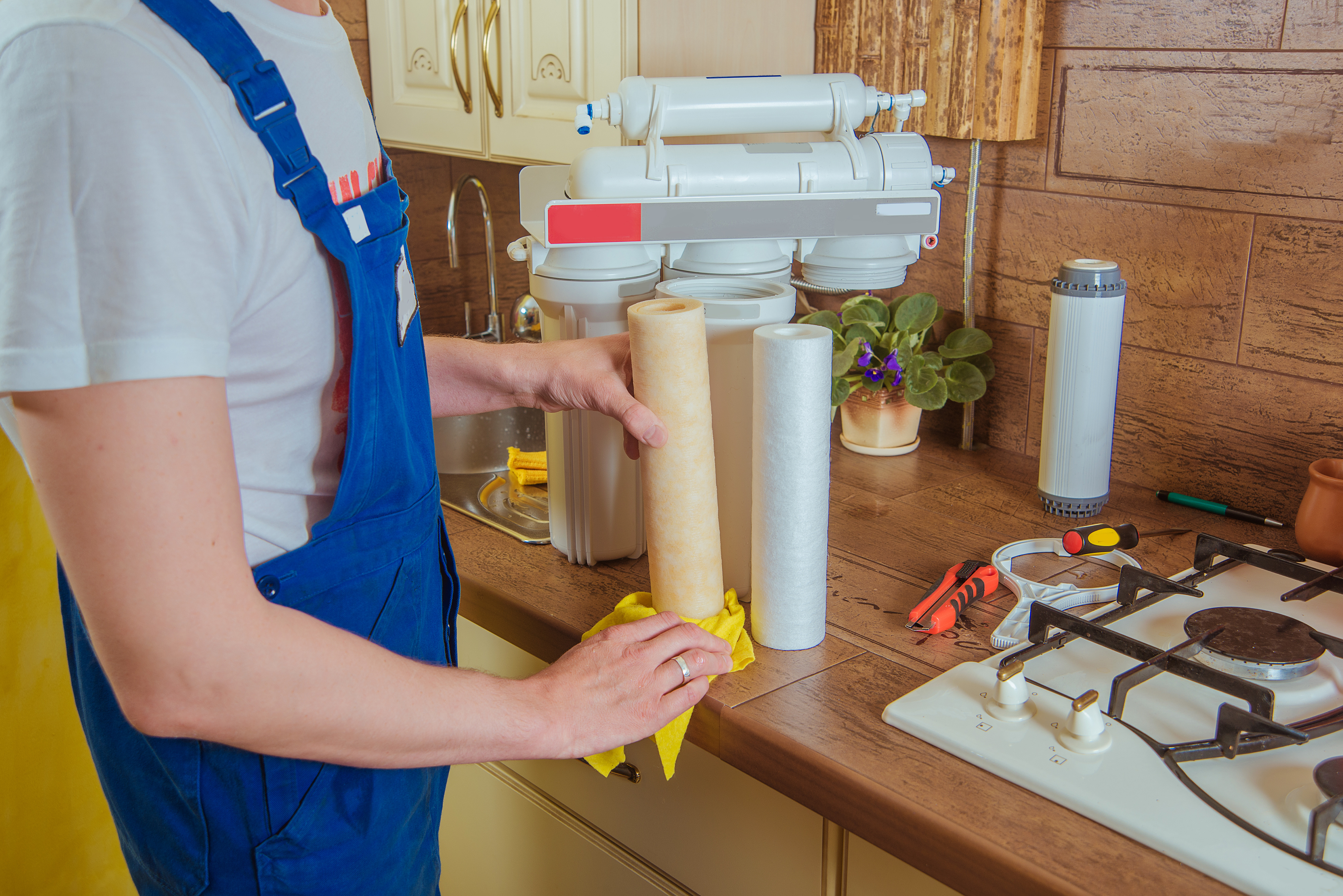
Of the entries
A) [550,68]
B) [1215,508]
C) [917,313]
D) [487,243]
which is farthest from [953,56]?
[487,243]

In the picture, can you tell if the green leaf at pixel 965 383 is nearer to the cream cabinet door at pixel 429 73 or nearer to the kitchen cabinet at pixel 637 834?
the kitchen cabinet at pixel 637 834

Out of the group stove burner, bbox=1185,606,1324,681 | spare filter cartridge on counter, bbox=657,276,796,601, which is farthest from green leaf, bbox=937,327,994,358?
stove burner, bbox=1185,606,1324,681

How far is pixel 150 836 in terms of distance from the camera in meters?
0.83

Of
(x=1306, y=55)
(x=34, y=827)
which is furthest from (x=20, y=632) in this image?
(x=1306, y=55)

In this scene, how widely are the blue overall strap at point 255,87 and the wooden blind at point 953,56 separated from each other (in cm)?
100

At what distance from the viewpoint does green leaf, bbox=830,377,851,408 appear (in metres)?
1.46

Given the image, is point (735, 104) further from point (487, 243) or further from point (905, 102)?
point (487, 243)

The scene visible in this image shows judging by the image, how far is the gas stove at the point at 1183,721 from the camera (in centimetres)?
70

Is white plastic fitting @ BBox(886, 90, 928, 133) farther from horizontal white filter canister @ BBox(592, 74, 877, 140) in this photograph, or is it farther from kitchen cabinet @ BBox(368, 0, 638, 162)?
kitchen cabinet @ BBox(368, 0, 638, 162)

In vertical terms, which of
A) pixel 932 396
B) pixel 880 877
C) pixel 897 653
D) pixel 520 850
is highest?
pixel 932 396

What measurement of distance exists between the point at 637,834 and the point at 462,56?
1223 mm

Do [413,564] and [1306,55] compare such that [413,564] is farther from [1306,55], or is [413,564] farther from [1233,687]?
[1306,55]

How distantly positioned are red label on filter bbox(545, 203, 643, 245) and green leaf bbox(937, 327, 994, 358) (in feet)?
1.91

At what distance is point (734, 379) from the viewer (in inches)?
40.5
